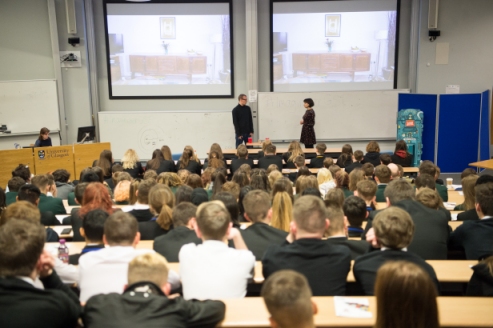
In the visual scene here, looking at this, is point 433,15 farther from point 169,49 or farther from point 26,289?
point 26,289

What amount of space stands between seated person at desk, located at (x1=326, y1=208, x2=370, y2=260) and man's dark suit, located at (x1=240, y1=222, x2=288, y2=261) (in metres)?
0.39

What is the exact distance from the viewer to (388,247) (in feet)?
9.60

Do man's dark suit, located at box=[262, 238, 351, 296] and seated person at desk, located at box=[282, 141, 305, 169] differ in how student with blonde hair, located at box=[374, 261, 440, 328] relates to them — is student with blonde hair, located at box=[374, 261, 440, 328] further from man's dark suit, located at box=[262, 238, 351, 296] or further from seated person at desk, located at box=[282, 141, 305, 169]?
seated person at desk, located at box=[282, 141, 305, 169]

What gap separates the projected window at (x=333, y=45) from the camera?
11.7 m

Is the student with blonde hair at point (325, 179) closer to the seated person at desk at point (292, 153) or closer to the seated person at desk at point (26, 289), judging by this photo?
the seated person at desk at point (292, 153)

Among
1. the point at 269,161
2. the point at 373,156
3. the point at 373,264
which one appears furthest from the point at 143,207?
the point at 373,156

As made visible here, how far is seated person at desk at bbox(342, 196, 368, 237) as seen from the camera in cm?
409

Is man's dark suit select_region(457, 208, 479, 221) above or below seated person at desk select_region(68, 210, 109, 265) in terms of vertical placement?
below

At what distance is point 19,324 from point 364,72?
426 inches

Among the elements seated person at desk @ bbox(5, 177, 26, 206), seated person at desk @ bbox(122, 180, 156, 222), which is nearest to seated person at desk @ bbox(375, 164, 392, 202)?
seated person at desk @ bbox(122, 180, 156, 222)

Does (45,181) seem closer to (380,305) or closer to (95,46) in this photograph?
(380,305)

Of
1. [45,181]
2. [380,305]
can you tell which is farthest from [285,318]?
[45,181]

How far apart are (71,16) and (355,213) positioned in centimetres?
950

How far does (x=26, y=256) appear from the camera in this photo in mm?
2318
